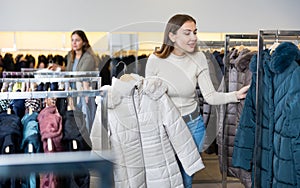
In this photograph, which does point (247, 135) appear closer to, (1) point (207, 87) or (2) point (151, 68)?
(1) point (207, 87)

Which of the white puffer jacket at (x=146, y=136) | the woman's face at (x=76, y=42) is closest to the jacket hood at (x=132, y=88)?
the white puffer jacket at (x=146, y=136)

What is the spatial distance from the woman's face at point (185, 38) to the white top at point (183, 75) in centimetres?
4

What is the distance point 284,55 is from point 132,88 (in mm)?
756

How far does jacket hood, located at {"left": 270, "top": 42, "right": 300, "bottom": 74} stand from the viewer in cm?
204

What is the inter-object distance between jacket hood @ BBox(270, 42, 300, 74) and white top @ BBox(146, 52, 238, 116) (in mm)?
346

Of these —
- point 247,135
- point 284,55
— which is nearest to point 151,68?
point 284,55

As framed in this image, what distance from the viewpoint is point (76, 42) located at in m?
3.66

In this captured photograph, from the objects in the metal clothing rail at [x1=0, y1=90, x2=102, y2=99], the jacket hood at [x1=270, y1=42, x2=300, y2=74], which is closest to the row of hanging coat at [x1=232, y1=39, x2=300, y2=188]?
the jacket hood at [x1=270, y1=42, x2=300, y2=74]

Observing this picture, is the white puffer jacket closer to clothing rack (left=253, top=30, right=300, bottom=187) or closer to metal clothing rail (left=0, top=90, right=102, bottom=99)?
metal clothing rail (left=0, top=90, right=102, bottom=99)

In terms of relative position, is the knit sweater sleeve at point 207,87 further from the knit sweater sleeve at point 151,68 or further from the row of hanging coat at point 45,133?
the row of hanging coat at point 45,133

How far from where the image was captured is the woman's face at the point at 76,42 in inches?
138

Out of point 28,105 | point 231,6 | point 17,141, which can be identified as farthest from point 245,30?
point 17,141

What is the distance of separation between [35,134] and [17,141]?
0.28 feet

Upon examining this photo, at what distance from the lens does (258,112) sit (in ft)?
7.59
